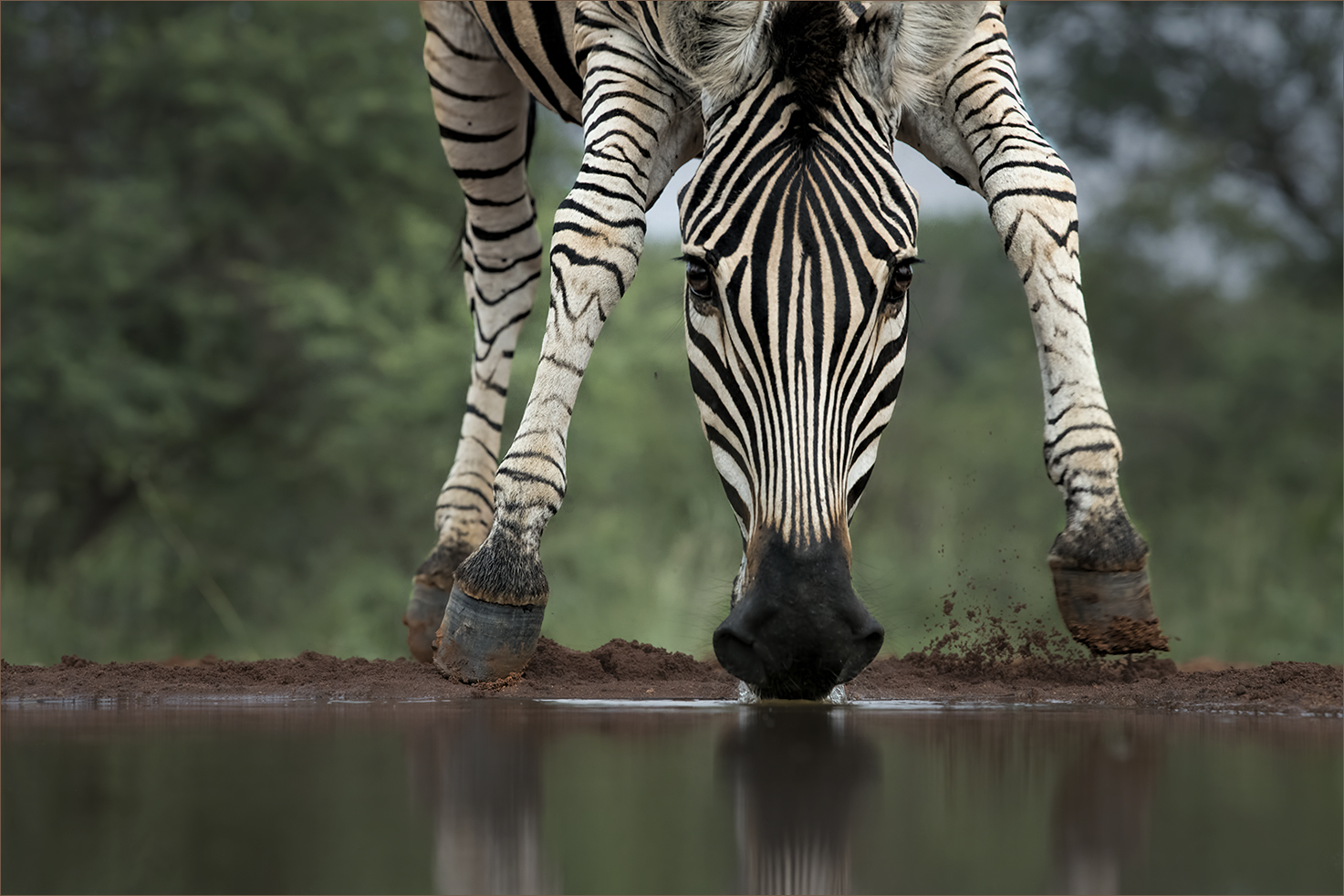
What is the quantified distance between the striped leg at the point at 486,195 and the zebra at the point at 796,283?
1479 millimetres

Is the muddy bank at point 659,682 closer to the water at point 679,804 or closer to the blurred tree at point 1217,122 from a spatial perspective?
the water at point 679,804

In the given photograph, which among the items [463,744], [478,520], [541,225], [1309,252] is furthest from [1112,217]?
[463,744]

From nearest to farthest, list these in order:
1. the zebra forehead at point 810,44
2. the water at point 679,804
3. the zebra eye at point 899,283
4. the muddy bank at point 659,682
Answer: the water at point 679,804 < the zebra eye at point 899,283 < the zebra forehead at point 810,44 < the muddy bank at point 659,682

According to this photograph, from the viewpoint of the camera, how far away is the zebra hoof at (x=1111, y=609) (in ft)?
10.7

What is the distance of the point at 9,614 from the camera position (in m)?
8.27

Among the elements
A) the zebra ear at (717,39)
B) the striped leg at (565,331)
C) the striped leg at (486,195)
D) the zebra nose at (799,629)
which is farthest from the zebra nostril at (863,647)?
the striped leg at (486,195)

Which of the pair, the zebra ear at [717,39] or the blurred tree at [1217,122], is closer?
the zebra ear at [717,39]

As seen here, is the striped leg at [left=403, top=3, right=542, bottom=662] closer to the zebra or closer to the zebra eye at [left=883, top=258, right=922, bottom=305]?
the zebra

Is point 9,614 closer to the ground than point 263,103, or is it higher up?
closer to the ground

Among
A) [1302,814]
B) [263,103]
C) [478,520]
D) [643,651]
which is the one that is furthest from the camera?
[263,103]

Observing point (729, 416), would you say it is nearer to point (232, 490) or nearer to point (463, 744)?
point (463, 744)

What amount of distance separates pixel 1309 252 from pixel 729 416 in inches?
543

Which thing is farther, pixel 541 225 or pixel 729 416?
pixel 541 225

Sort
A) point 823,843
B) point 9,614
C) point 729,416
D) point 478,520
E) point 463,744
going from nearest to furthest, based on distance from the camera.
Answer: point 823,843 → point 463,744 → point 729,416 → point 478,520 → point 9,614
